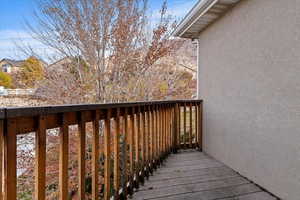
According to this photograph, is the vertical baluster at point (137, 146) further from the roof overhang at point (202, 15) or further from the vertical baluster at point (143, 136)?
the roof overhang at point (202, 15)

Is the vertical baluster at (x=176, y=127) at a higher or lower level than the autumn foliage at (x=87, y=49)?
lower

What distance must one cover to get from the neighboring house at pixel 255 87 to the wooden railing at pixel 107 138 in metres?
0.89

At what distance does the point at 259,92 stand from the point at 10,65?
5568 millimetres

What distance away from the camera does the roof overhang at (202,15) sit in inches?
130

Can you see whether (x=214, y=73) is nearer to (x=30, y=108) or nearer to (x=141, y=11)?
(x=141, y=11)

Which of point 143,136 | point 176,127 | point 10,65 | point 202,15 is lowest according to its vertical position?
point 176,127

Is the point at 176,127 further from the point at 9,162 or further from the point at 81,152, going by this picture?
the point at 9,162

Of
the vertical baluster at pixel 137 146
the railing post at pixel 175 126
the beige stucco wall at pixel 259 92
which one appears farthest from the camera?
the railing post at pixel 175 126

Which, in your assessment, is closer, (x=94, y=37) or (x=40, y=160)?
(x=40, y=160)

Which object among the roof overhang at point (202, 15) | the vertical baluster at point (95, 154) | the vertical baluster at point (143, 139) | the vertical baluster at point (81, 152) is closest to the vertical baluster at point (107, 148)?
the vertical baluster at point (95, 154)

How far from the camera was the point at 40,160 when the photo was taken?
1.13 metres

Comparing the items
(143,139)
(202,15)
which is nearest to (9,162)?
(143,139)

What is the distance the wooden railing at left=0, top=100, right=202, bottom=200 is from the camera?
3.09ft

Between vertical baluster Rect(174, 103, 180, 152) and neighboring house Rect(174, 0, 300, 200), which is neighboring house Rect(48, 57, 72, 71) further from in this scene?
neighboring house Rect(174, 0, 300, 200)
